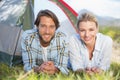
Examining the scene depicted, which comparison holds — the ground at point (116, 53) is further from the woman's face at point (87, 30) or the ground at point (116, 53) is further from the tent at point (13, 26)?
the tent at point (13, 26)

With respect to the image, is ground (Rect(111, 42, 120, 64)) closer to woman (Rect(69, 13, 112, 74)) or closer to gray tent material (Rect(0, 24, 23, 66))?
woman (Rect(69, 13, 112, 74))

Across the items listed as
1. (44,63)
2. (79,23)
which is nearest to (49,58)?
(44,63)

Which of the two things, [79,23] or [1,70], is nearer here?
[79,23]

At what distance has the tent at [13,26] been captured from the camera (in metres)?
4.48

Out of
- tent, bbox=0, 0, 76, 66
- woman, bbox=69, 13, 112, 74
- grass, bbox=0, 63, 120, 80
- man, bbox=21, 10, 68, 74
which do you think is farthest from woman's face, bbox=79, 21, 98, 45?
tent, bbox=0, 0, 76, 66

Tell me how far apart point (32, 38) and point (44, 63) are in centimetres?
27

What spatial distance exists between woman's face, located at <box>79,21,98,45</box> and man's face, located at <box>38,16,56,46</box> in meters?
0.27

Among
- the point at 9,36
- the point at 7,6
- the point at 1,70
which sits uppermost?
the point at 7,6

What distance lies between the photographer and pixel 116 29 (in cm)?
462

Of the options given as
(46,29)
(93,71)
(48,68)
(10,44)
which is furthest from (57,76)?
(10,44)

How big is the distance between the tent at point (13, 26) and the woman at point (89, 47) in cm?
72

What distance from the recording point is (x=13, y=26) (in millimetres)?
4527

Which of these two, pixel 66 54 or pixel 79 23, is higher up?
pixel 79 23

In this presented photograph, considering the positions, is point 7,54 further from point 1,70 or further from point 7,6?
point 7,6
